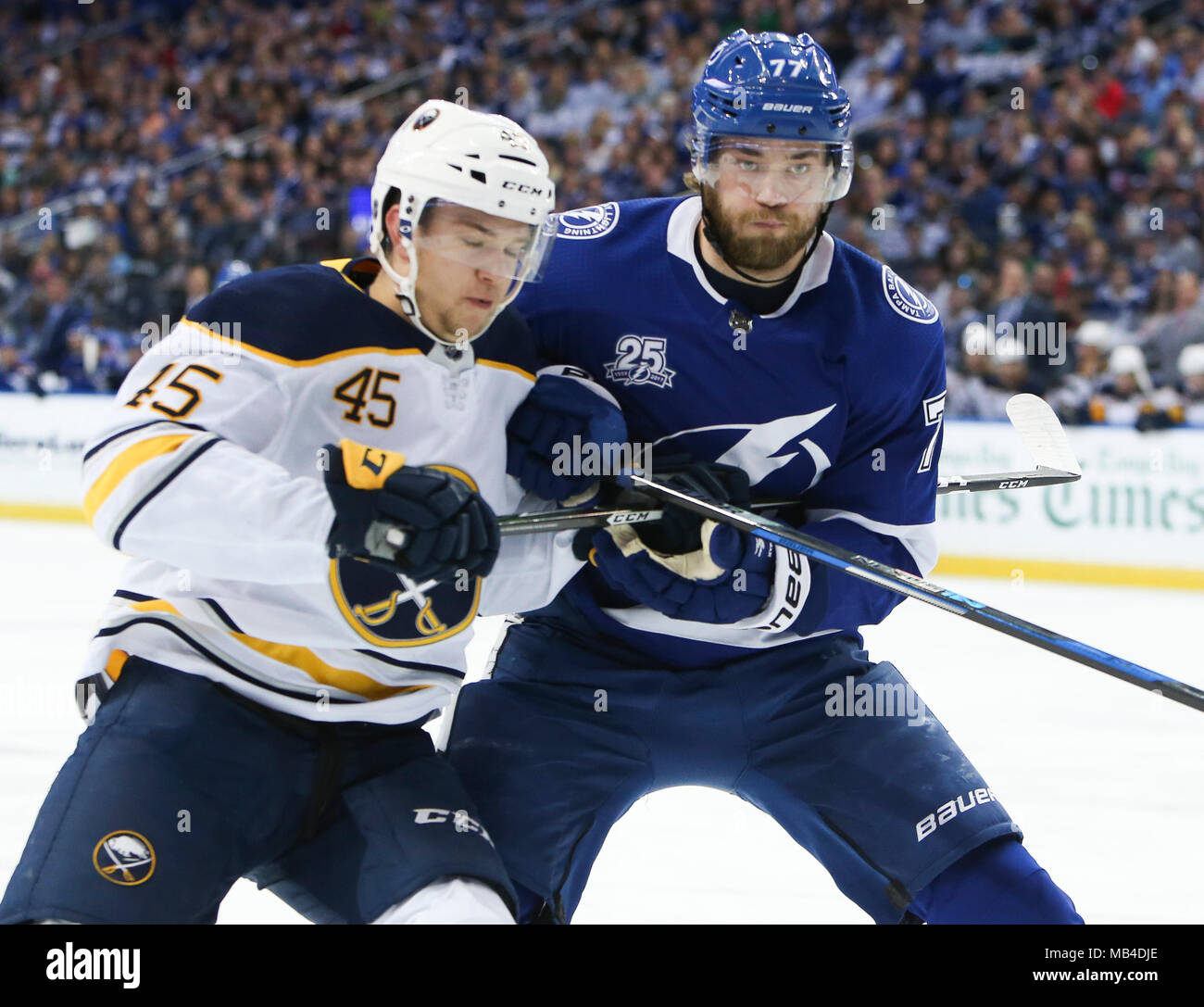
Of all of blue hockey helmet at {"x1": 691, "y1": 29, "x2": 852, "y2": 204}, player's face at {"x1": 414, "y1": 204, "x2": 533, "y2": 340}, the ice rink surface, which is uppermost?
blue hockey helmet at {"x1": 691, "y1": 29, "x2": 852, "y2": 204}

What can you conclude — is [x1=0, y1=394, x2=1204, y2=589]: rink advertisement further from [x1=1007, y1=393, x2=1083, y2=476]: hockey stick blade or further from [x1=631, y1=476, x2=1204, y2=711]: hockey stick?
[x1=631, y1=476, x2=1204, y2=711]: hockey stick

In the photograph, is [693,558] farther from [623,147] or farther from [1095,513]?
[623,147]

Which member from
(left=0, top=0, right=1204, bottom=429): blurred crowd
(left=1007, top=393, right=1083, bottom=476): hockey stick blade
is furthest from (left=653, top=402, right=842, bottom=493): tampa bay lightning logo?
(left=0, top=0, right=1204, bottom=429): blurred crowd

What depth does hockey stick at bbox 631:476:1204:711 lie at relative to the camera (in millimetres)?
1986

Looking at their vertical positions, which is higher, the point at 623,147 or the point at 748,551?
the point at 623,147

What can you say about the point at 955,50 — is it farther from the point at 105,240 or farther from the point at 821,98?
the point at 821,98

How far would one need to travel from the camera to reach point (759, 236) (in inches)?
87.1

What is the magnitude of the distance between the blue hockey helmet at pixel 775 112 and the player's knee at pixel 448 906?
1.10 metres

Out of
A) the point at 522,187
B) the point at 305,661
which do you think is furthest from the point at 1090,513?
the point at 305,661

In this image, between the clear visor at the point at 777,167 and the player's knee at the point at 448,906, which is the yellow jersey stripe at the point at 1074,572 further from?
the player's knee at the point at 448,906

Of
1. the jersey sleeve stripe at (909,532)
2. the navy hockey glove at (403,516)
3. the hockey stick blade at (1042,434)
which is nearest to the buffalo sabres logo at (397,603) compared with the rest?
the navy hockey glove at (403,516)

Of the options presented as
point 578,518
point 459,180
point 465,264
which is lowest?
point 578,518

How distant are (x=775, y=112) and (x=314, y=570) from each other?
0.97 metres

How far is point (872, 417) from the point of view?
2.34 metres
